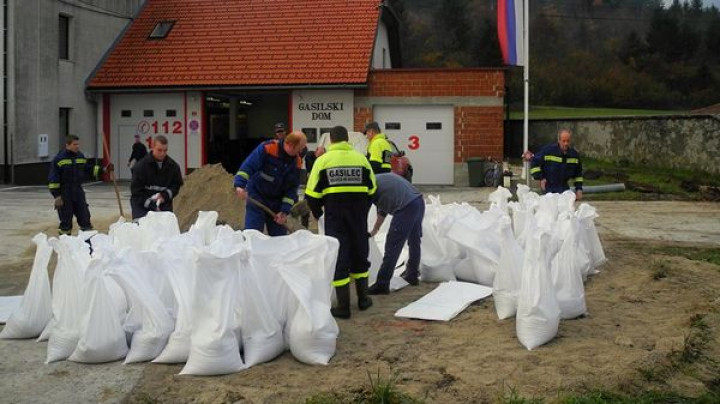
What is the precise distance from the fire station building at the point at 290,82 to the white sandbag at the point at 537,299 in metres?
16.0

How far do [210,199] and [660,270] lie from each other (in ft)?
21.2

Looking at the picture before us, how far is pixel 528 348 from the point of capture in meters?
5.66

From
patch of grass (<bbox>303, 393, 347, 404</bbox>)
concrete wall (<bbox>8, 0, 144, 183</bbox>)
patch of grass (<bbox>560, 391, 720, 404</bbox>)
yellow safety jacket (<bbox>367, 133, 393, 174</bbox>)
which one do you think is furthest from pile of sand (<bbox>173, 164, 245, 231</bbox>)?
concrete wall (<bbox>8, 0, 144, 183</bbox>)

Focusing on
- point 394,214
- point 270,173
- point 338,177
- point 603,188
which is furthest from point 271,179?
point 603,188

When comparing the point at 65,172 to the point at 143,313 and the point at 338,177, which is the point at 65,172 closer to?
the point at 338,177

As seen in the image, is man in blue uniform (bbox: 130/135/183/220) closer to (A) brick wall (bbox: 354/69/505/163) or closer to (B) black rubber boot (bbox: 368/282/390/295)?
(B) black rubber boot (bbox: 368/282/390/295)

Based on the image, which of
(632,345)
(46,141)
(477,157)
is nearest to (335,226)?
(632,345)

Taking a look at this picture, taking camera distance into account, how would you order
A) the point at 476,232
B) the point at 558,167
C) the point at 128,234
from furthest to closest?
the point at 558,167 → the point at 476,232 → the point at 128,234

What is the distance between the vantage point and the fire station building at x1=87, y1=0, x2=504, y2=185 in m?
21.8

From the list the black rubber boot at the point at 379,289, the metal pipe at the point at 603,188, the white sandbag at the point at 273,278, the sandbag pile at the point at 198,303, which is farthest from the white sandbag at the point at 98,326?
the metal pipe at the point at 603,188

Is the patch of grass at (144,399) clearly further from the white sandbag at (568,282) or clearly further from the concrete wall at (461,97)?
the concrete wall at (461,97)

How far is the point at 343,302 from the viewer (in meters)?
6.73

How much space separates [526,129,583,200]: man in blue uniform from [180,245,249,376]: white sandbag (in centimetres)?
654

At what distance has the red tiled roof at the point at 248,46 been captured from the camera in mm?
22625
